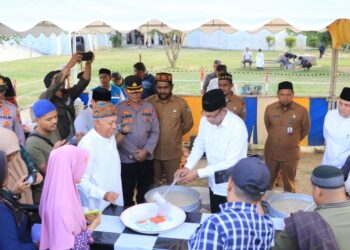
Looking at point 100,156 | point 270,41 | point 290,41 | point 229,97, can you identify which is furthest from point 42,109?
point 270,41

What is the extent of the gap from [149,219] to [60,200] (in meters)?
0.65

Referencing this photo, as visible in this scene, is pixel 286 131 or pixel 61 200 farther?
pixel 286 131

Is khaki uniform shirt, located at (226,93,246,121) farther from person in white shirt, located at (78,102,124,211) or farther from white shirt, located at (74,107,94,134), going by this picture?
person in white shirt, located at (78,102,124,211)

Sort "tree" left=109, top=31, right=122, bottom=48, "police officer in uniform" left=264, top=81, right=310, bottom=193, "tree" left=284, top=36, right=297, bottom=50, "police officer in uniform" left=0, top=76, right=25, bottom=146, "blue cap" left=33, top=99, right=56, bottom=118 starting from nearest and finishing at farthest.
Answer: "blue cap" left=33, top=99, right=56, bottom=118
"police officer in uniform" left=0, top=76, right=25, bottom=146
"police officer in uniform" left=264, top=81, right=310, bottom=193
"tree" left=284, top=36, right=297, bottom=50
"tree" left=109, top=31, right=122, bottom=48

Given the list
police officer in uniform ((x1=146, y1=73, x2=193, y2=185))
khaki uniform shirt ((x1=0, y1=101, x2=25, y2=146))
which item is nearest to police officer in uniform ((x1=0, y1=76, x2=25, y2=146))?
khaki uniform shirt ((x1=0, y1=101, x2=25, y2=146))

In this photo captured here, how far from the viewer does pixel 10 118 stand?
378 centimetres

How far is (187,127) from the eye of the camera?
4.40 metres

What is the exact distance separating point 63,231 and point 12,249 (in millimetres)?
307

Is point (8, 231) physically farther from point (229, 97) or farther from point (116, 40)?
point (116, 40)

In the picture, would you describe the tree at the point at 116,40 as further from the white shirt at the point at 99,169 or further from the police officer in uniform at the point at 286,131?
the white shirt at the point at 99,169

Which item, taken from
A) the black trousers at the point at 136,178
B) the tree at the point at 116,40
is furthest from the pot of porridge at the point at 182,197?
the tree at the point at 116,40

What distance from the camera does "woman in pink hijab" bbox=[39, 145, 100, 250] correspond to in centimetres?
198

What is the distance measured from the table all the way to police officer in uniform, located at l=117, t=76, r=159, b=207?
55.9 inches

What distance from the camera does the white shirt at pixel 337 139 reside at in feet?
11.7
